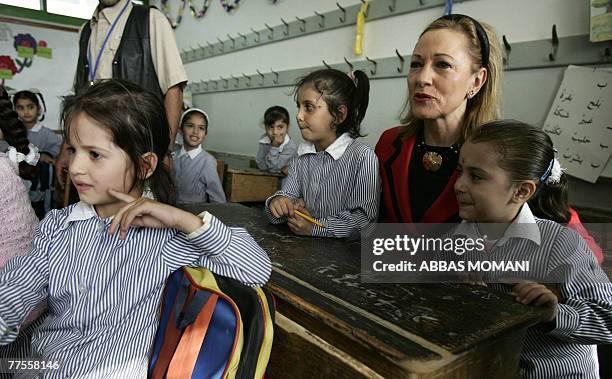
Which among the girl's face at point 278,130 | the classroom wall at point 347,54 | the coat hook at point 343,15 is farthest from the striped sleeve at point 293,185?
the girl's face at point 278,130

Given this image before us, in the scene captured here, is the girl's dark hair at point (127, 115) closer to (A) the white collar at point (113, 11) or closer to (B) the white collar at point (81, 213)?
(B) the white collar at point (81, 213)

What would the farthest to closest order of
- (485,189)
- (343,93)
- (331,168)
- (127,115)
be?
(343,93)
(331,168)
(485,189)
(127,115)

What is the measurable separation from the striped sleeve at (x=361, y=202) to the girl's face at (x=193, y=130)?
2026 mm

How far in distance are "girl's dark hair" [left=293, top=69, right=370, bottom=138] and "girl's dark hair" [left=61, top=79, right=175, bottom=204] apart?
2.68ft

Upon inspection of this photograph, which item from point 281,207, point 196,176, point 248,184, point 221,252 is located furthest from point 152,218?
point 248,184

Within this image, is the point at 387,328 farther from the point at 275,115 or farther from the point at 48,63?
the point at 48,63

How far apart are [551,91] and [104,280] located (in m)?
2.24

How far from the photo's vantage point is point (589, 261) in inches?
38.6

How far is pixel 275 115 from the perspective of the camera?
12.6 feet

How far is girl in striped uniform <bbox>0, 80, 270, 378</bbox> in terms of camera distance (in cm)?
84

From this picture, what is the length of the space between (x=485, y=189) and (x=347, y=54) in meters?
2.50

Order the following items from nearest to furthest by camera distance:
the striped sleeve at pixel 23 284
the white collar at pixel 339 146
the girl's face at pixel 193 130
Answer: the striped sleeve at pixel 23 284, the white collar at pixel 339 146, the girl's face at pixel 193 130

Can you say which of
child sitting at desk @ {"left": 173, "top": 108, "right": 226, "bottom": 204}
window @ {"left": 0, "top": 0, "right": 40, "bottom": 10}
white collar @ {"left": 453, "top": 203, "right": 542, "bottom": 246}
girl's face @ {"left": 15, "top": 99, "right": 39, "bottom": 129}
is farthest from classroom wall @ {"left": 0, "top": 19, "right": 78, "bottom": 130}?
white collar @ {"left": 453, "top": 203, "right": 542, "bottom": 246}

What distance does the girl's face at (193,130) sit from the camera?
3242 millimetres
